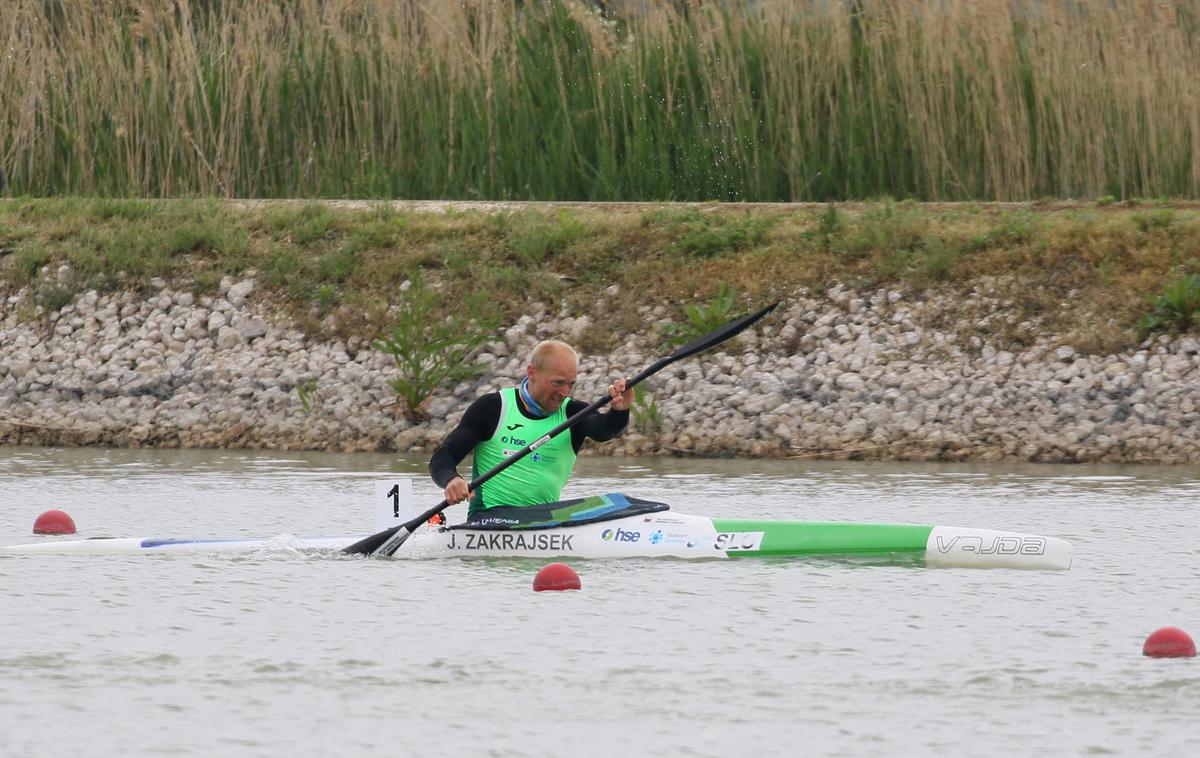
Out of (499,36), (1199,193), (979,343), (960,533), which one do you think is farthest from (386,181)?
(960,533)

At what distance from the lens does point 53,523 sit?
10992 mm

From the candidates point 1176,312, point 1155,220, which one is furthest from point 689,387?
point 1155,220

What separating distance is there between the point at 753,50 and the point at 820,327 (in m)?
3.17

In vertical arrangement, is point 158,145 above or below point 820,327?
above

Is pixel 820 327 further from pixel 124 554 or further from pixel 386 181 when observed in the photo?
pixel 124 554

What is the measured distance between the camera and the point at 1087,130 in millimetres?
16984

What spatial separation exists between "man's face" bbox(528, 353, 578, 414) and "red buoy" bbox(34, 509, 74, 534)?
2.66m

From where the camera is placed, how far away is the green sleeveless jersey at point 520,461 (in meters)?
10.7

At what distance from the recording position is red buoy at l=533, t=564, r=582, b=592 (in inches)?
367

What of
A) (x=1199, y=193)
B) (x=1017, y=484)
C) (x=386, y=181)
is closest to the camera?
(x=1017, y=484)

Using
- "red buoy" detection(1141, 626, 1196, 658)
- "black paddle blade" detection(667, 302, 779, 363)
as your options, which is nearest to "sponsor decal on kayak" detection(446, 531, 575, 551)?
"black paddle blade" detection(667, 302, 779, 363)

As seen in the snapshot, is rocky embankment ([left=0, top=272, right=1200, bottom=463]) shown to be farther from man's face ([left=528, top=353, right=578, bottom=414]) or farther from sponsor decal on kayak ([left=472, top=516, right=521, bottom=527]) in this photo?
sponsor decal on kayak ([left=472, top=516, right=521, bottom=527])

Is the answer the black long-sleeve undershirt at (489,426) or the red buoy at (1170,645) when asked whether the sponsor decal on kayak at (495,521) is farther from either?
the red buoy at (1170,645)

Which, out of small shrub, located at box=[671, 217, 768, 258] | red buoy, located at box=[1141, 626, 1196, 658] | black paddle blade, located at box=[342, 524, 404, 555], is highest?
small shrub, located at box=[671, 217, 768, 258]
